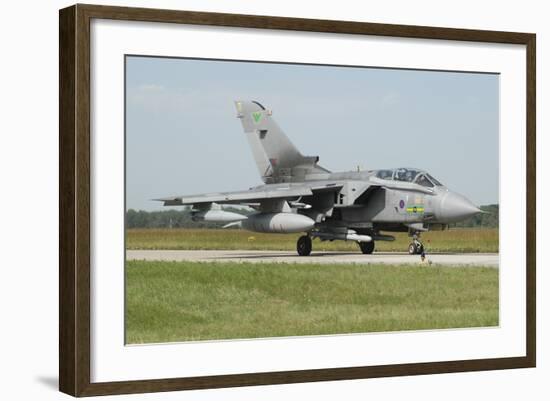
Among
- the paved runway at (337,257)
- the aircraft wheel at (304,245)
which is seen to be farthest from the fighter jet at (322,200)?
the paved runway at (337,257)

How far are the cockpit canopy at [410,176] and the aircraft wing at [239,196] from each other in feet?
6.92

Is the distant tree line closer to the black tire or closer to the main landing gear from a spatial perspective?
the main landing gear

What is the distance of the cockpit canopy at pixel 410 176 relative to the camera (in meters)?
14.8

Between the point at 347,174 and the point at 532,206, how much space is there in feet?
12.0

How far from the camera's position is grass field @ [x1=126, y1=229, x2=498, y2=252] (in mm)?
13258

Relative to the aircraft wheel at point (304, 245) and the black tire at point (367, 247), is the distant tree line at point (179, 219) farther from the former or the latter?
the black tire at point (367, 247)

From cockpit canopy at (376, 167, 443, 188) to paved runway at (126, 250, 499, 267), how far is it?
4.28 feet

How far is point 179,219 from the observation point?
506 inches

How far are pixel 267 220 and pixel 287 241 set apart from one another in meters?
0.63

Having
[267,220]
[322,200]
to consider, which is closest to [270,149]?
[267,220]

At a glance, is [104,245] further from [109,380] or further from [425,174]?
[425,174]

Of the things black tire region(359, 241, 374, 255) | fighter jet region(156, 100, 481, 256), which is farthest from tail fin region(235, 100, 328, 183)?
black tire region(359, 241, 374, 255)

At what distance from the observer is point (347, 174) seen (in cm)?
1620

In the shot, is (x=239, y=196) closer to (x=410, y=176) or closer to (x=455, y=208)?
(x=410, y=176)
